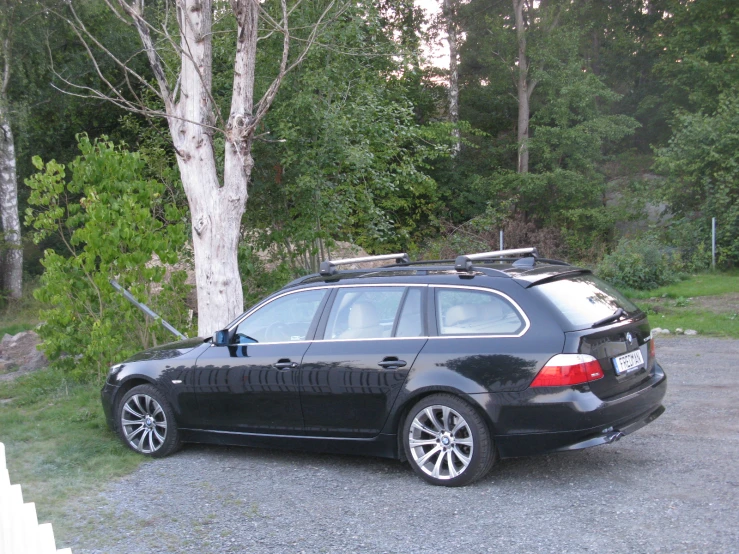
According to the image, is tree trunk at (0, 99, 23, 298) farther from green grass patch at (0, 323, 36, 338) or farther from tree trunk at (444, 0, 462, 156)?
tree trunk at (444, 0, 462, 156)

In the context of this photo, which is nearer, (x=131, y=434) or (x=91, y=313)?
(x=131, y=434)

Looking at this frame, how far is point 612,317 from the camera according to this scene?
237 inches

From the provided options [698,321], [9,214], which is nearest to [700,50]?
[698,321]

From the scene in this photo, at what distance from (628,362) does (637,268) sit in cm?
1278

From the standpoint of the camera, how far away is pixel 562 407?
5492 mm

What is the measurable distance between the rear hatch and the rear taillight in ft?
0.16

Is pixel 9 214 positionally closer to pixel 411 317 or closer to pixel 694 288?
pixel 694 288

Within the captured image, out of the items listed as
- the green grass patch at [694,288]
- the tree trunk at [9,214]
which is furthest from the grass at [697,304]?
the tree trunk at [9,214]

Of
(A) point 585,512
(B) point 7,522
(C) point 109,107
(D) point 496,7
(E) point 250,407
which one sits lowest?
(A) point 585,512

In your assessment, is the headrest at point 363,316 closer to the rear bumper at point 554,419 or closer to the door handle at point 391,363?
the door handle at point 391,363

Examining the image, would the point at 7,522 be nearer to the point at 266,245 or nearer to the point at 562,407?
the point at 562,407

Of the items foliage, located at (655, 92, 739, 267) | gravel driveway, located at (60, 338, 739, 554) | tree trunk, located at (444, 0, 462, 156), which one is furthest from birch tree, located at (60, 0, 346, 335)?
tree trunk, located at (444, 0, 462, 156)

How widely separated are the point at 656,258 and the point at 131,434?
1432 centimetres

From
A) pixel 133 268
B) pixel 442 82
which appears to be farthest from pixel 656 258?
pixel 442 82
